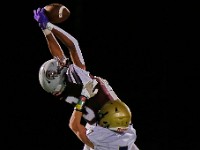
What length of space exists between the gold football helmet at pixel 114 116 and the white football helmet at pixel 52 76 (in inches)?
11.6

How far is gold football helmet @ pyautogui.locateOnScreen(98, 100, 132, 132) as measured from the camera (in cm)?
278

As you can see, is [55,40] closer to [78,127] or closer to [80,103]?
[80,103]

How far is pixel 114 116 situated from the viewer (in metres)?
2.78

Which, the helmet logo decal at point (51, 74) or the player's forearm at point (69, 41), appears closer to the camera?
the helmet logo decal at point (51, 74)

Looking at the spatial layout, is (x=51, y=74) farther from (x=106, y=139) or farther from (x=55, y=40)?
(x=106, y=139)

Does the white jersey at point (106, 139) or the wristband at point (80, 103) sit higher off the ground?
the wristband at point (80, 103)

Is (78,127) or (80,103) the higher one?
(80,103)

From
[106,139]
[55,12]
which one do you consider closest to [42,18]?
[55,12]

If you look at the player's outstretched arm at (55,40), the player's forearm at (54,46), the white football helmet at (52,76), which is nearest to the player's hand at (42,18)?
the player's outstretched arm at (55,40)

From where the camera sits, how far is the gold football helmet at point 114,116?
109 inches

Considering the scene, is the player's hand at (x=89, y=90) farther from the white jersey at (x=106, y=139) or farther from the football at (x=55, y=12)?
the football at (x=55, y=12)

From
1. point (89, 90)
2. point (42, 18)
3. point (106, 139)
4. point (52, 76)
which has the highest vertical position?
point (42, 18)

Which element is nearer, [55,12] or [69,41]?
[55,12]

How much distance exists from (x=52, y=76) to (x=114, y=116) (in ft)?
1.39
